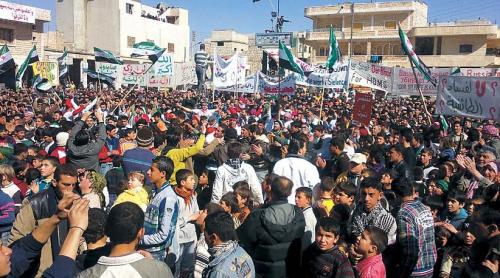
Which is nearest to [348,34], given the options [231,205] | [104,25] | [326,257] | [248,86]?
[104,25]

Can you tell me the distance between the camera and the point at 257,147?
6.72 meters

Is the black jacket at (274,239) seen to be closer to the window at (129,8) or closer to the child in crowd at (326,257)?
the child in crowd at (326,257)

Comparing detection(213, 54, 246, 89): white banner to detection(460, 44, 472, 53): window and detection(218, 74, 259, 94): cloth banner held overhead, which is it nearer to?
detection(218, 74, 259, 94): cloth banner held overhead

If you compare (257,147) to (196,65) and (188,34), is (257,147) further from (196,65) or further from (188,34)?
(188,34)

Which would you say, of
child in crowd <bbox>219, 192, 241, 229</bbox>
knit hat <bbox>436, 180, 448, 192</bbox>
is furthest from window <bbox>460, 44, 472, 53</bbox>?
child in crowd <bbox>219, 192, 241, 229</bbox>

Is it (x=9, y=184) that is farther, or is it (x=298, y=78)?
(x=298, y=78)

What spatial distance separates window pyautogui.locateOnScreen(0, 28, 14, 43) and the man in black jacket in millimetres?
35823

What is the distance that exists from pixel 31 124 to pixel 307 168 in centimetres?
804

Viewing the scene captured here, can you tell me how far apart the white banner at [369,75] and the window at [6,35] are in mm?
29398

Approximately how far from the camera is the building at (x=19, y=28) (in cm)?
3353

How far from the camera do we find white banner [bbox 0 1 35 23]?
33.0 m

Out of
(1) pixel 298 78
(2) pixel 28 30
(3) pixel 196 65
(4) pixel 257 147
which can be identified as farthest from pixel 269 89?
(2) pixel 28 30

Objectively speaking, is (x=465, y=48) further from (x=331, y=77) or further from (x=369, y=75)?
(x=331, y=77)

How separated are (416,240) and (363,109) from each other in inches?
262
